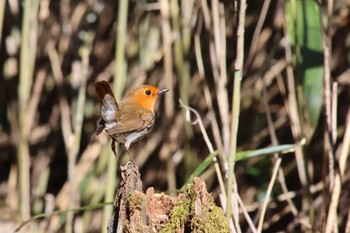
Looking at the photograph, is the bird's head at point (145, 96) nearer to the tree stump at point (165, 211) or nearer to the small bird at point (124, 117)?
the small bird at point (124, 117)

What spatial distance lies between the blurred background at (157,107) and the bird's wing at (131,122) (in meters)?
0.46

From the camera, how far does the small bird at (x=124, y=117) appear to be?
2.78 m

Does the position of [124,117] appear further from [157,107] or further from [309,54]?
[157,107]

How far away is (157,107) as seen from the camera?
3938mm

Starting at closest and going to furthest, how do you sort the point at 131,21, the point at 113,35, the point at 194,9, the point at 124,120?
1. the point at 124,120
2. the point at 194,9
3. the point at 131,21
4. the point at 113,35

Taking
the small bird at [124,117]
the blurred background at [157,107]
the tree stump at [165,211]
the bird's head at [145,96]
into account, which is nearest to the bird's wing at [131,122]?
the small bird at [124,117]

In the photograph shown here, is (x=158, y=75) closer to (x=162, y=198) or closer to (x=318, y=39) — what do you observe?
(x=318, y=39)

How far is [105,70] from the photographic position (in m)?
4.07

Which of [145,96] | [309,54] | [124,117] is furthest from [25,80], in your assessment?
[309,54]

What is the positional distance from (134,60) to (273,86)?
748 millimetres

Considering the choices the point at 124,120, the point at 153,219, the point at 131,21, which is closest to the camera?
the point at 153,219

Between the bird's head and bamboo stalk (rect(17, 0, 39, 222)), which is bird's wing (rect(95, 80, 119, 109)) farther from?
bamboo stalk (rect(17, 0, 39, 222))

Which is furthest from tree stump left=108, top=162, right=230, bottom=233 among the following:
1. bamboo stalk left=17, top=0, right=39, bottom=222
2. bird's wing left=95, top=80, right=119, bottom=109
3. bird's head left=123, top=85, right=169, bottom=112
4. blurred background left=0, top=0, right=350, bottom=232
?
bamboo stalk left=17, top=0, right=39, bottom=222

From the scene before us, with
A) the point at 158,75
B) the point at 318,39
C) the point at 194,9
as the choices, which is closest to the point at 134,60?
the point at 158,75
